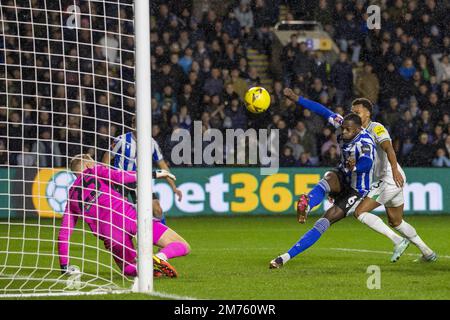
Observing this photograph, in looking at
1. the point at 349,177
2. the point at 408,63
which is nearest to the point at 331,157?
A: the point at 408,63

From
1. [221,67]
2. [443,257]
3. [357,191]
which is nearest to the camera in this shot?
[357,191]

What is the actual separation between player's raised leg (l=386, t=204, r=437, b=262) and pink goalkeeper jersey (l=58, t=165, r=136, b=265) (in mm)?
3270

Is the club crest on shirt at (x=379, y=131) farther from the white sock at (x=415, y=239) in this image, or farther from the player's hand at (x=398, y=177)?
the white sock at (x=415, y=239)

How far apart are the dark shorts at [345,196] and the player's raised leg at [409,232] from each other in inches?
33.5

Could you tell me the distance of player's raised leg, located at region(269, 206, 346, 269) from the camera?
10.2 meters

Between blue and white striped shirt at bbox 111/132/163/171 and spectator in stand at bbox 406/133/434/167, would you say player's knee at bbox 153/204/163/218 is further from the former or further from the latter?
spectator in stand at bbox 406/133/434/167

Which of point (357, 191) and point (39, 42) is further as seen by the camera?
point (39, 42)

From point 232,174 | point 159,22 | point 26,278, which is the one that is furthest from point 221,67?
point 26,278

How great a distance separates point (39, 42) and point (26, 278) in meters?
9.62

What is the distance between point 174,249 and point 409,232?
2.98 meters

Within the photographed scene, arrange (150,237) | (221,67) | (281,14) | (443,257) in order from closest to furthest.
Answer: (150,237)
(443,257)
(221,67)
(281,14)

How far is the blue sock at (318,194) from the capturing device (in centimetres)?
1032

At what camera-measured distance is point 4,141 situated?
17250 millimetres

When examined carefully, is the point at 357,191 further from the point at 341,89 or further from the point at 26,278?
the point at 341,89
